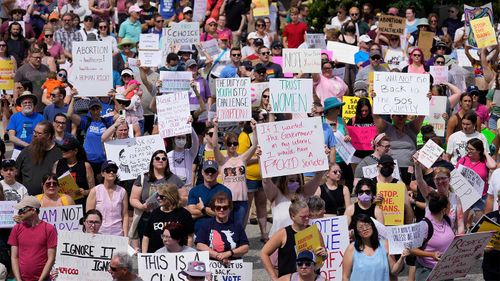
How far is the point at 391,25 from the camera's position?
2450 centimetres

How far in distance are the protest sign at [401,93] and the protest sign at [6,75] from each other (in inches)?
245

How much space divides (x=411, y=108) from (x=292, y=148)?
2.88 meters

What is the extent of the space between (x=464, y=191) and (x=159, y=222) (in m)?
3.95

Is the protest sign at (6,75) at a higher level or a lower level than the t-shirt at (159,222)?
higher

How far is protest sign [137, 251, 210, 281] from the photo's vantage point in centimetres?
1383

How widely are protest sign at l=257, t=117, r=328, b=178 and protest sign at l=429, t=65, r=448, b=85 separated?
Answer: 5407 mm

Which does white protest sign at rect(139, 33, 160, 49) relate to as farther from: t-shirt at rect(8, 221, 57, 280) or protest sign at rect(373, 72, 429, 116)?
t-shirt at rect(8, 221, 57, 280)

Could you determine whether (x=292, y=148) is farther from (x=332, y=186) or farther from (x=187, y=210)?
(x=187, y=210)

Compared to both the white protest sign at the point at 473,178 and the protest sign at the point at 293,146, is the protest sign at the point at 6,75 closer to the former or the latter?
the protest sign at the point at 293,146

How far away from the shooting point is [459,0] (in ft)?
95.8

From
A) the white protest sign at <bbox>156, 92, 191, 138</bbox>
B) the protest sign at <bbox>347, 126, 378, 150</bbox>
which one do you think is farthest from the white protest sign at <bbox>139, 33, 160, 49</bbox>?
the protest sign at <bbox>347, 126, 378, 150</bbox>

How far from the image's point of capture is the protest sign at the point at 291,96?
61.8 feet

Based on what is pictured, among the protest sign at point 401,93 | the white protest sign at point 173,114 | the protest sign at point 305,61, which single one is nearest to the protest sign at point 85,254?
the white protest sign at point 173,114

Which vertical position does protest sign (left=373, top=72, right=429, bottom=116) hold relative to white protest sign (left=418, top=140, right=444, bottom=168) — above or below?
above
